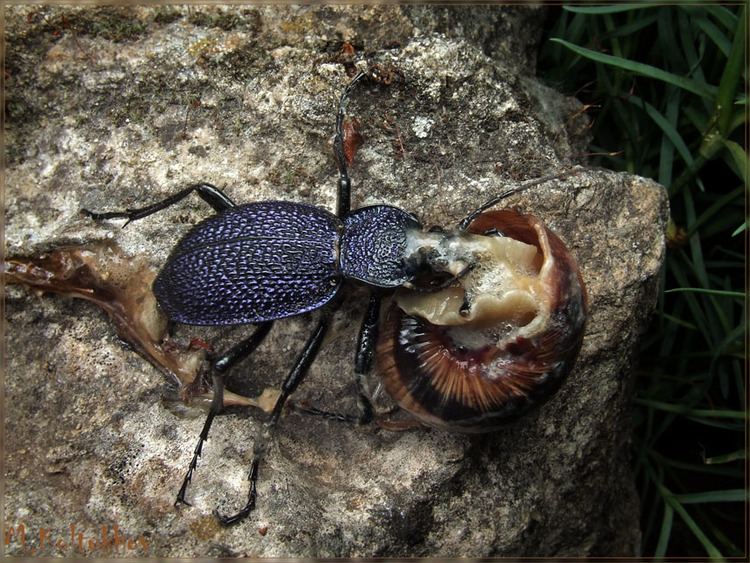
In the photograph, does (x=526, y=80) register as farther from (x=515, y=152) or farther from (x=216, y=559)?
(x=216, y=559)

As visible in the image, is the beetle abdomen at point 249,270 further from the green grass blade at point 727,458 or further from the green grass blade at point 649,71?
the green grass blade at point 727,458

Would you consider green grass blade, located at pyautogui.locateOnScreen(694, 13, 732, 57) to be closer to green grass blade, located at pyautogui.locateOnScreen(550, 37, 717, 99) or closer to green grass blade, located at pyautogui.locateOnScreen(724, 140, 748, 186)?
green grass blade, located at pyautogui.locateOnScreen(550, 37, 717, 99)

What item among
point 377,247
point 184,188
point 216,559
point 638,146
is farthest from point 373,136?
point 216,559

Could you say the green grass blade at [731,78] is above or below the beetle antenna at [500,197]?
above

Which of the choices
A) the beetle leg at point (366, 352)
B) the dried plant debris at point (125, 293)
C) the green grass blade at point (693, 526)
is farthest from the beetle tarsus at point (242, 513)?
the green grass blade at point (693, 526)

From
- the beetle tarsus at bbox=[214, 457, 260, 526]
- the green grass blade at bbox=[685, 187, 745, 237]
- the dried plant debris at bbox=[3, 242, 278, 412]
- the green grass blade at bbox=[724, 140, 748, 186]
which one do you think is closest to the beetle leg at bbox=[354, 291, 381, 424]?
the dried plant debris at bbox=[3, 242, 278, 412]

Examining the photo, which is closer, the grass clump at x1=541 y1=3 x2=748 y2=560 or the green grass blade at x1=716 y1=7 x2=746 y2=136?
the green grass blade at x1=716 y1=7 x2=746 y2=136
